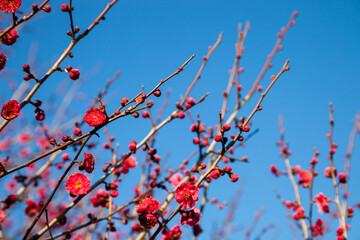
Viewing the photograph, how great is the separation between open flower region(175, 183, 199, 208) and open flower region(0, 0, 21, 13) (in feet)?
5.73

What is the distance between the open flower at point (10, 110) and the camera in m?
1.82

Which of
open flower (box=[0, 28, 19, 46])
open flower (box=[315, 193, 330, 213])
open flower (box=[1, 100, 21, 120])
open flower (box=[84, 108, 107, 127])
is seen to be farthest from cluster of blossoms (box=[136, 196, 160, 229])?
open flower (box=[315, 193, 330, 213])

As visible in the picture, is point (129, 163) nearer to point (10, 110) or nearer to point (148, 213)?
point (148, 213)

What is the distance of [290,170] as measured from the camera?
3.56 metres

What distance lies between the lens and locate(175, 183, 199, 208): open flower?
1.92 meters

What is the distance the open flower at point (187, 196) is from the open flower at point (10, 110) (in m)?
1.22

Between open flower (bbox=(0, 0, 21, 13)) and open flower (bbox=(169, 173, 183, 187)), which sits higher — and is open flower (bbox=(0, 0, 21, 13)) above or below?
above

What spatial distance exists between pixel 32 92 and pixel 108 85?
1540 millimetres

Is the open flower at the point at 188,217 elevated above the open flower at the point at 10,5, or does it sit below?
below

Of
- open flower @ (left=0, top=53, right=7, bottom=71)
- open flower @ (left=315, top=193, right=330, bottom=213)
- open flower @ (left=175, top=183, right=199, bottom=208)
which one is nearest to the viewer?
open flower @ (left=175, top=183, right=199, bottom=208)

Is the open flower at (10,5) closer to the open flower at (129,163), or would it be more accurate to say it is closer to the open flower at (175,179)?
the open flower at (129,163)

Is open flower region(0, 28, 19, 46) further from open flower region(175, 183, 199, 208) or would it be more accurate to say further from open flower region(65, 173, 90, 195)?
open flower region(175, 183, 199, 208)

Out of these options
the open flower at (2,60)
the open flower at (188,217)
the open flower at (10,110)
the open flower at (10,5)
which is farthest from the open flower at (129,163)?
the open flower at (10,5)

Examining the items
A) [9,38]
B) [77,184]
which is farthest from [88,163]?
[9,38]
